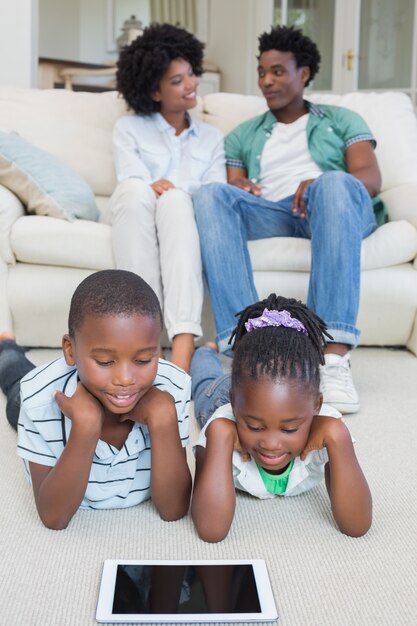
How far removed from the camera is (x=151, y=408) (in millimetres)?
1029

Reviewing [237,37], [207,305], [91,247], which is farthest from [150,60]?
[237,37]

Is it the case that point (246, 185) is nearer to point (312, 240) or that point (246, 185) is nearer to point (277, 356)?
point (312, 240)

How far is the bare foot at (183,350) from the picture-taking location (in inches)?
69.7

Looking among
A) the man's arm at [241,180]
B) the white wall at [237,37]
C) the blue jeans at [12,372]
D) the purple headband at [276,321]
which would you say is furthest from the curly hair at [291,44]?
the white wall at [237,37]

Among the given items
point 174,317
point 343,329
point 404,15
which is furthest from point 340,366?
point 404,15

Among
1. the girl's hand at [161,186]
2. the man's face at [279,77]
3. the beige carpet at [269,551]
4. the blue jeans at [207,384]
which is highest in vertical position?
the man's face at [279,77]

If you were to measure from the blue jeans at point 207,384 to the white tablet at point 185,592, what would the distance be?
0.50 meters

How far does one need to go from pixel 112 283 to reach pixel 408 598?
565mm

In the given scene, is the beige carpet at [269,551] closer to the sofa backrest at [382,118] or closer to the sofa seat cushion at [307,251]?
the sofa seat cushion at [307,251]

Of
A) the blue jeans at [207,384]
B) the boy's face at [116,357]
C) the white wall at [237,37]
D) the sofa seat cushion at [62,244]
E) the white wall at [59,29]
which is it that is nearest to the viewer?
the boy's face at [116,357]

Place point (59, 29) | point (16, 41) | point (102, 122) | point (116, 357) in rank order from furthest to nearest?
point (59, 29), point (16, 41), point (102, 122), point (116, 357)

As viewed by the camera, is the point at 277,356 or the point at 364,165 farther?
the point at 364,165

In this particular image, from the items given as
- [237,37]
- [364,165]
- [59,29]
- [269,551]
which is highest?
[59,29]

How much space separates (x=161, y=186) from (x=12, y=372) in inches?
29.9
